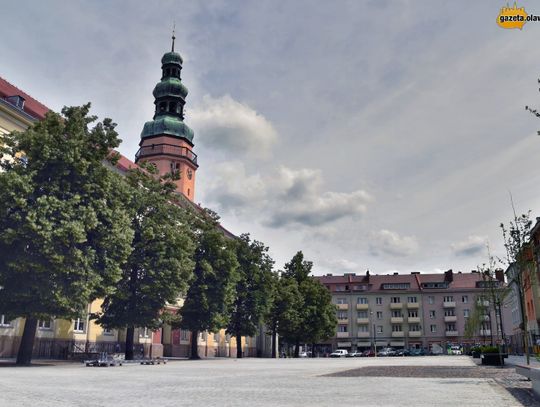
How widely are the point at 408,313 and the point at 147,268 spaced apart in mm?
95133

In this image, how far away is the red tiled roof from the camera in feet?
131

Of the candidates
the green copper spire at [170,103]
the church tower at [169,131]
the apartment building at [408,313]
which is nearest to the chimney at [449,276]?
the apartment building at [408,313]

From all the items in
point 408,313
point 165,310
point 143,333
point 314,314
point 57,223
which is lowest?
point 143,333

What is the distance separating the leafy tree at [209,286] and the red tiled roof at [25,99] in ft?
54.3

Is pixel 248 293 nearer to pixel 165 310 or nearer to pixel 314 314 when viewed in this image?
pixel 165 310

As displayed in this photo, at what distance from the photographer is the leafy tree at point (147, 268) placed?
122 feet

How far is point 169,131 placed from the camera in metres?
72.9

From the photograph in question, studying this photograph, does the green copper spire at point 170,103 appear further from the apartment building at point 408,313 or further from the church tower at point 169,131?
the apartment building at point 408,313

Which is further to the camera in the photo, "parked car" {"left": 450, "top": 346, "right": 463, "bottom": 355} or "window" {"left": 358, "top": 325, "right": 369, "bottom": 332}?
"window" {"left": 358, "top": 325, "right": 369, "bottom": 332}

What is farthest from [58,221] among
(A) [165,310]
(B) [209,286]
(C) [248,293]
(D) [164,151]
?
(D) [164,151]

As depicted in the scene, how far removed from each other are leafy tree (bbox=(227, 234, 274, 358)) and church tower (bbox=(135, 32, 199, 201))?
1827 centimetres

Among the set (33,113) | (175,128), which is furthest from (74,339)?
(175,128)

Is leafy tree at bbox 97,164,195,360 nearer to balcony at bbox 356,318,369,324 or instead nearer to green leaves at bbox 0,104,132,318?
green leaves at bbox 0,104,132,318

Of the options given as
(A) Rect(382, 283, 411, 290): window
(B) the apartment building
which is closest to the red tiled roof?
(B) the apartment building
